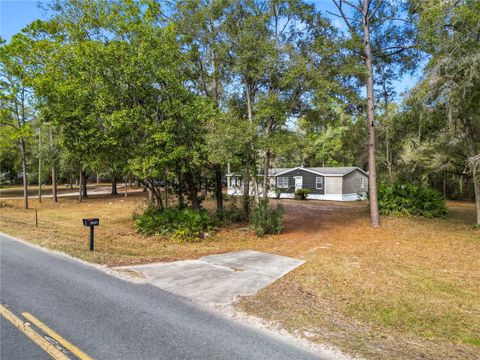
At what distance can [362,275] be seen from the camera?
7.50m

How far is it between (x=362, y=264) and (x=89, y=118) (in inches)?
398

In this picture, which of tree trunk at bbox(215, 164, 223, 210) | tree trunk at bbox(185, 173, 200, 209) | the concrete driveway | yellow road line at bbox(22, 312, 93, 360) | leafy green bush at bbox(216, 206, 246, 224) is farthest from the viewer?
leafy green bush at bbox(216, 206, 246, 224)

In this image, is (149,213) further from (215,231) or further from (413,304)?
(413,304)

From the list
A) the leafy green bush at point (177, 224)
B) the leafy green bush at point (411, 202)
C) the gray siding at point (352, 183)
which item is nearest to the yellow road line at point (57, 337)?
the leafy green bush at point (177, 224)

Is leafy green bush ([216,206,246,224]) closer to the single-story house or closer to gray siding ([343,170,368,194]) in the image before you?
the single-story house

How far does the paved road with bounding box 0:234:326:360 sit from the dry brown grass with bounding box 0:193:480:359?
0.81m

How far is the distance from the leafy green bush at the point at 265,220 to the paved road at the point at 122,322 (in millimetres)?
7064

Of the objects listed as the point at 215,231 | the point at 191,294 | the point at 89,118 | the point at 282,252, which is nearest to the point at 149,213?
the point at 215,231

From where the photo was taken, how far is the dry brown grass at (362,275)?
15.2 feet

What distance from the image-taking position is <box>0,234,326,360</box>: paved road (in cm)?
409

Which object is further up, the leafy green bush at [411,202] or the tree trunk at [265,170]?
the tree trunk at [265,170]

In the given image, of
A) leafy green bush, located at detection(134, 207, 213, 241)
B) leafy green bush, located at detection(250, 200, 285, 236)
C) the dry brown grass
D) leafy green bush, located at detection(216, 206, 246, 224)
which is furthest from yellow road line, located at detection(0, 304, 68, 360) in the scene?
leafy green bush, located at detection(216, 206, 246, 224)

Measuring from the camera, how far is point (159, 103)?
12.6 meters

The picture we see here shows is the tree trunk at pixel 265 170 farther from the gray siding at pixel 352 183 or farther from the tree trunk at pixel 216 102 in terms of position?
the gray siding at pixel 352 183
